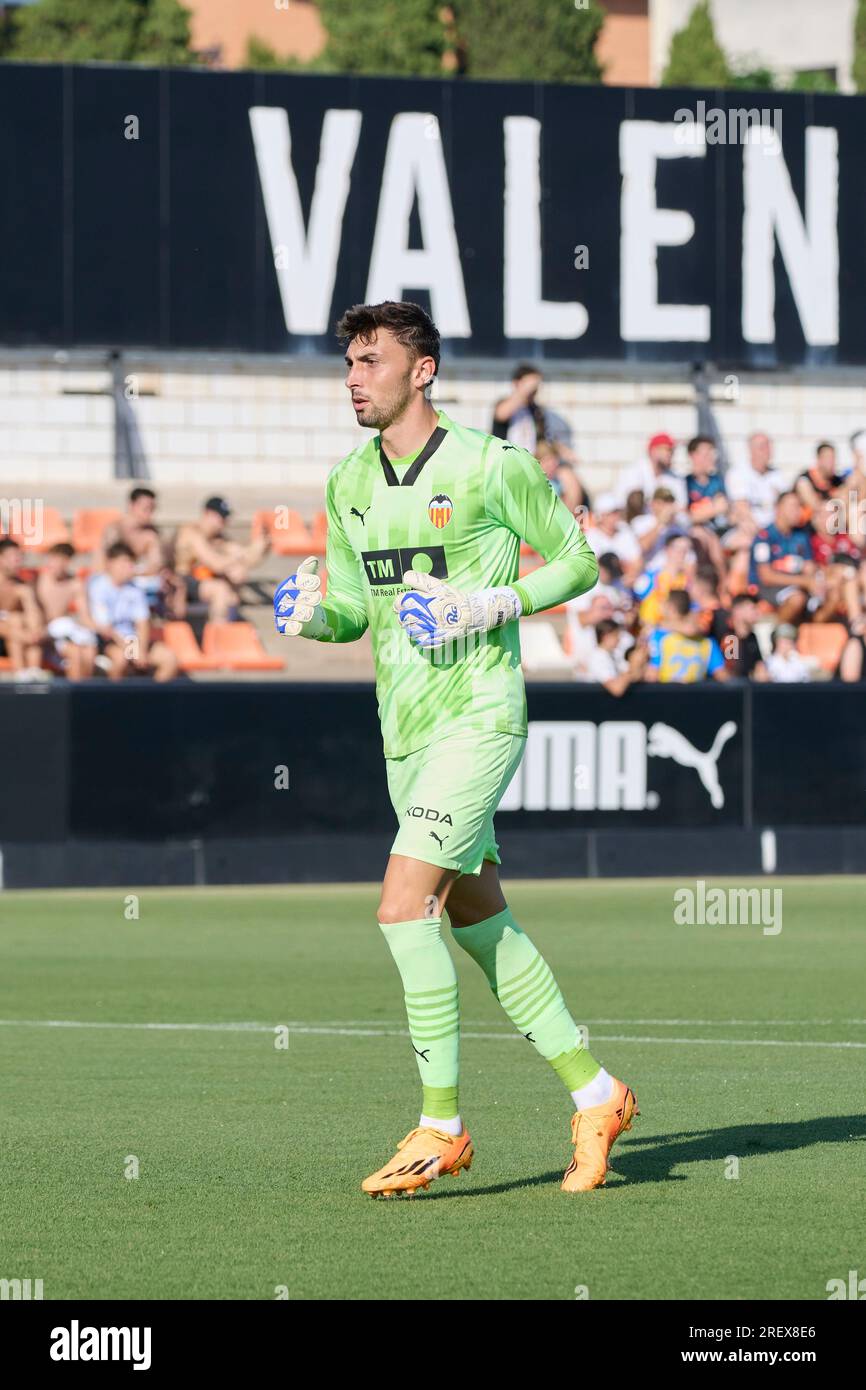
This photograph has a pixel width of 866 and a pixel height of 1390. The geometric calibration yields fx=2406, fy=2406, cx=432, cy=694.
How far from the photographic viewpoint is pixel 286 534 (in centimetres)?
2594

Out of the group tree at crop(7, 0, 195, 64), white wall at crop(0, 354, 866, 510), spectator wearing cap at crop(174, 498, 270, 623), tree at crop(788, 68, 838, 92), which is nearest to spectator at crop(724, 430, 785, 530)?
white wall at crop(0, 354, 866, 510)

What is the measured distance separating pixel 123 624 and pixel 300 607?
14.4 m

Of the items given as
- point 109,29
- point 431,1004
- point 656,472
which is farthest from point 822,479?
point 109,29

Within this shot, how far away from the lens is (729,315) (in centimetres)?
2933

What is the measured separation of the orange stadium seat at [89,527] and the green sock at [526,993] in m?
17.7

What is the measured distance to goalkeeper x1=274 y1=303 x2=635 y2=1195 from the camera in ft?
23.1

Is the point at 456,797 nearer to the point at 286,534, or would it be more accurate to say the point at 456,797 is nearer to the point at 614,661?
the point at 614,661

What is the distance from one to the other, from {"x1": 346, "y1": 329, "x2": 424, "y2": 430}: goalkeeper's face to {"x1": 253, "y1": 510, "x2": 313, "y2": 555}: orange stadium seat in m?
18.2

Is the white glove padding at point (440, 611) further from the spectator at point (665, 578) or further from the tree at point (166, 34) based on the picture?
the tree at point (166, 34)

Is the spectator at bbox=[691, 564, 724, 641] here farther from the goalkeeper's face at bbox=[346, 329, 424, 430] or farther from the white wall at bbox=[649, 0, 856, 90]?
the white wall at bbox=[649, 0, 856, 90]

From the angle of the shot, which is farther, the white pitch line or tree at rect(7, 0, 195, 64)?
tree at rect(7, 0, 195, 64)

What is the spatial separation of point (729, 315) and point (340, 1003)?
1821cm
